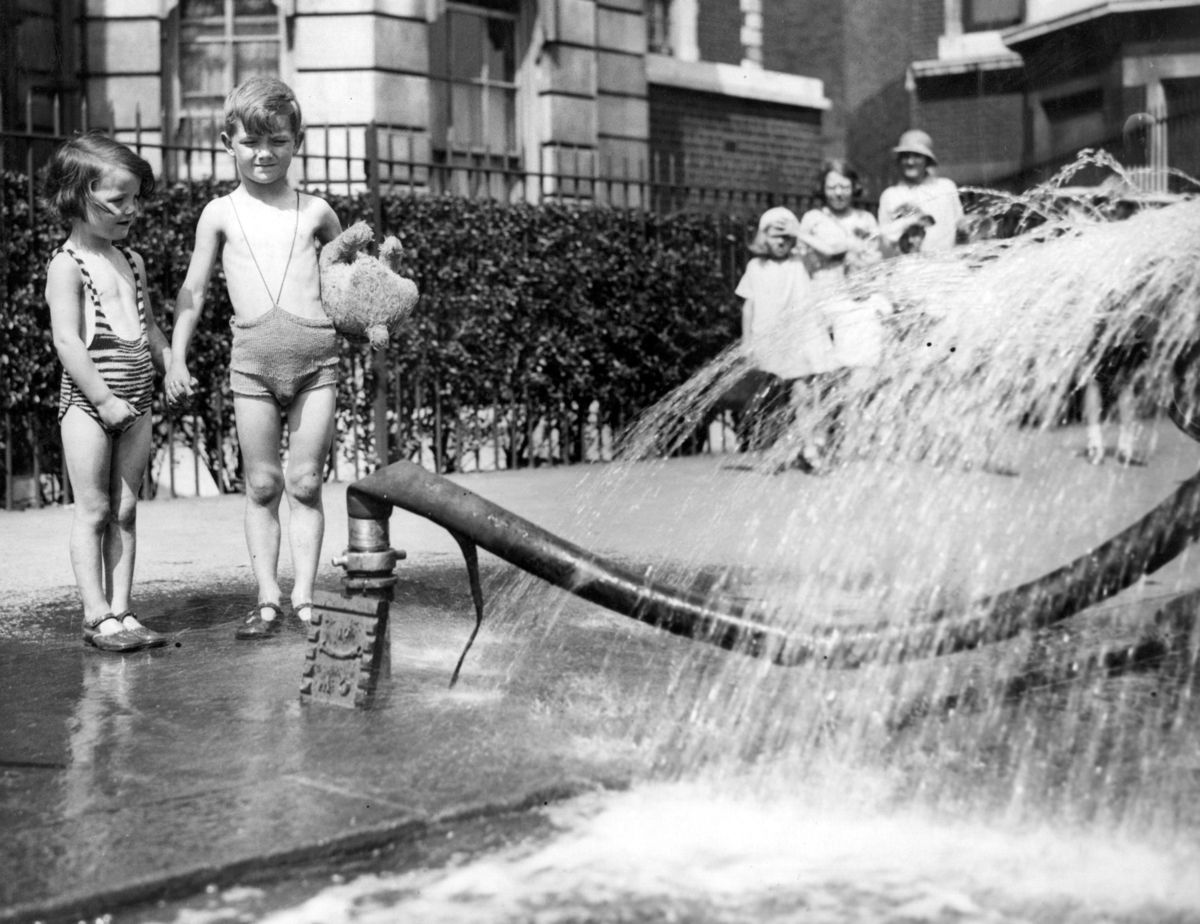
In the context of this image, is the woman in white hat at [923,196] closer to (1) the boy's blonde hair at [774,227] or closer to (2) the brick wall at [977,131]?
(1) the boy's blonde hair at [774,227]

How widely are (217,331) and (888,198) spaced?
4.23 metres

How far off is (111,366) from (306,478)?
688 millimetres

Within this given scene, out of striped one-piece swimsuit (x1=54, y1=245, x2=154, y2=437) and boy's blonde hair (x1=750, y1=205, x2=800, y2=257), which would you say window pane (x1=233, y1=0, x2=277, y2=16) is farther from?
striped one-piece swimsuit (x1=54, y1=245, x2=154, y2=437)

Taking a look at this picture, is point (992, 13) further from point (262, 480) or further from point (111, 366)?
point (111, 366)

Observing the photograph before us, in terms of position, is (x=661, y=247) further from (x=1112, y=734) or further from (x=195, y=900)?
(x=195, y=900)

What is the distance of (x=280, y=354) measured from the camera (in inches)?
205

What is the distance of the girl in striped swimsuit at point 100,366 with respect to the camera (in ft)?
16.5

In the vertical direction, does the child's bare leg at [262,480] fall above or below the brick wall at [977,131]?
below

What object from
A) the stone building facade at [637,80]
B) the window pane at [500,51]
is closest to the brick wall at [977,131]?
the stone building facade at [637,80]

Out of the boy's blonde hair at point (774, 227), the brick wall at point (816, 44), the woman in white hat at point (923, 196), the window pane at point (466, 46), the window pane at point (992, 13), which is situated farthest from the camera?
the brick wall at point (816, 44)

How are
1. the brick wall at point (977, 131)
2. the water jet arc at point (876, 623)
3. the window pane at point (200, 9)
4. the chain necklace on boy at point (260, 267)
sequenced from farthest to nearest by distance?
the brick wall at point (977, 131), the window pane at point (200, 9), the chain necklace on boy at point (260, 267), the water jet arc at point (876, 623)

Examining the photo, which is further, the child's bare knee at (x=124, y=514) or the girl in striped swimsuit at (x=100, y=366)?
the child's bare knee at (x=124, y=514)

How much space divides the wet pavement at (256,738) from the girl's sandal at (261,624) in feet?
0.19

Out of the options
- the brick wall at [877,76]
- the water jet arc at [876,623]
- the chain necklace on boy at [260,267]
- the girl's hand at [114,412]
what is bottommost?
the water jet arc at [876,623]
